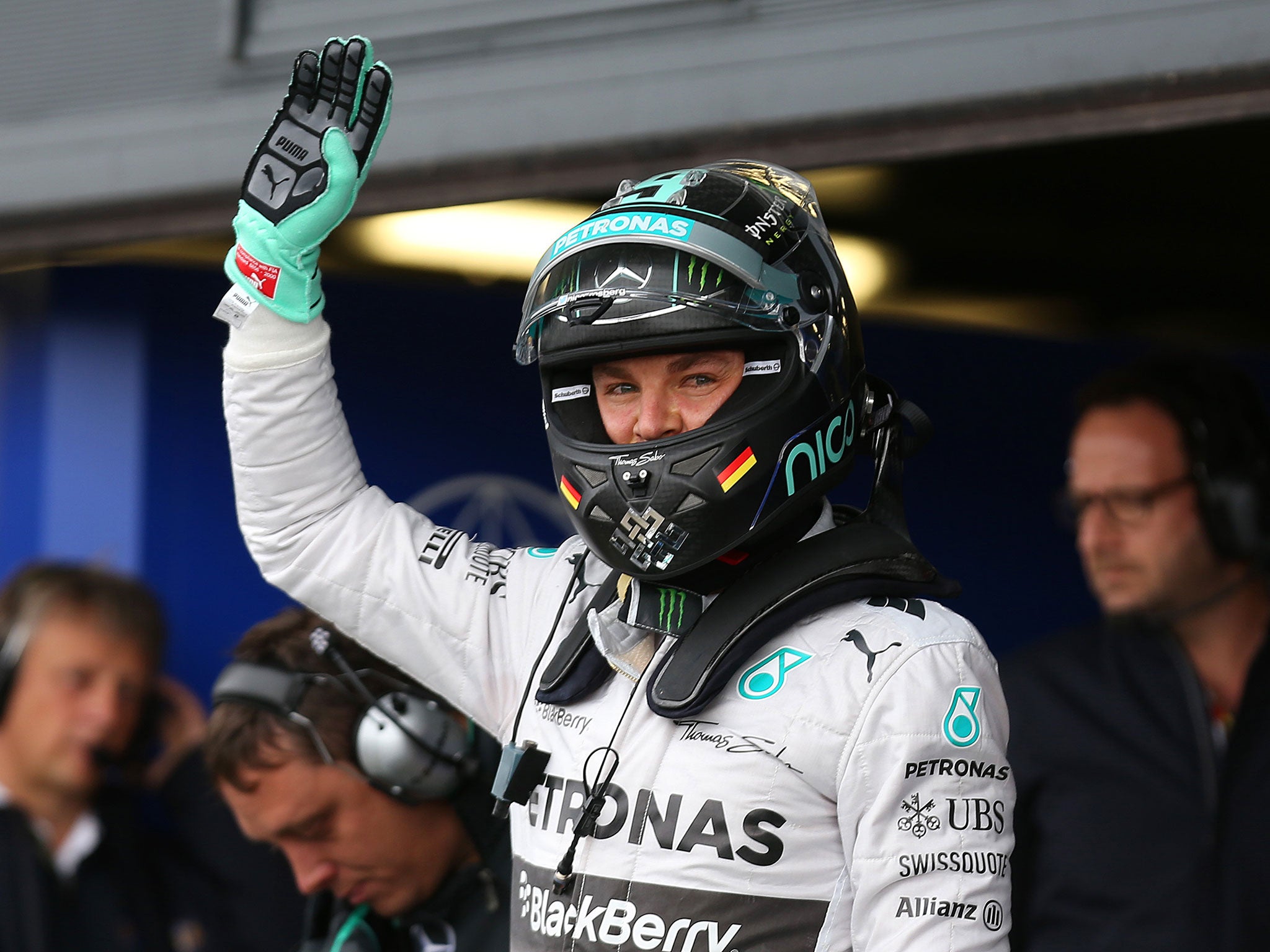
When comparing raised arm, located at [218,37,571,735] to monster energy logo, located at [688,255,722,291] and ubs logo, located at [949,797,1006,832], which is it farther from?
ubs logo, located at [949,797,1006,832]

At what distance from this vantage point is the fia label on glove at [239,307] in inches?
71.1

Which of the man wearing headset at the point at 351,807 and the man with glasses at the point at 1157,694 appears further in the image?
the man with glasses at the point at 1157,694

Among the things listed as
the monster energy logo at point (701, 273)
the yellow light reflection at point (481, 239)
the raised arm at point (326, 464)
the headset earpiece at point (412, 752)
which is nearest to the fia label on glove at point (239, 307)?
the raised arm at point (326, 464)

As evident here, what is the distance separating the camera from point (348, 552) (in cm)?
186

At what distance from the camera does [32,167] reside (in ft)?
10.2

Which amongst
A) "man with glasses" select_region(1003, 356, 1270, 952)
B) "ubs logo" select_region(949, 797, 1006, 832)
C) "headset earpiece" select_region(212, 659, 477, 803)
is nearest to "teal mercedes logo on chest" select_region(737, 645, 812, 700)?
"ubs logo" select_region(949, 797, 1006, 832)

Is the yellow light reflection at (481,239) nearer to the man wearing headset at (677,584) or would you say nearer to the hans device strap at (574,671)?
the man wearing headset at (677,584)

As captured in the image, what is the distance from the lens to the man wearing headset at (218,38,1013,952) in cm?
150

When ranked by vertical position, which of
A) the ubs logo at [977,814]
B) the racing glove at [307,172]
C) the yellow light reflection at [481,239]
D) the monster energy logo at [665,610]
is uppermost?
the yellow light reflection at [481,239]

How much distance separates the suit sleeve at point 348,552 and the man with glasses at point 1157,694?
1298 mm

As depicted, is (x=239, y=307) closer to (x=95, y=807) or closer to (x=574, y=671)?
(x=574, y=671)

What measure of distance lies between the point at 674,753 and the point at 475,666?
374mm

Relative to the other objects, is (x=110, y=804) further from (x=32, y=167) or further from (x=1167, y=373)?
(x=1167, y=373)

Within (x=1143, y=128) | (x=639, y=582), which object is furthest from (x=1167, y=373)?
(x=639, y=582)
